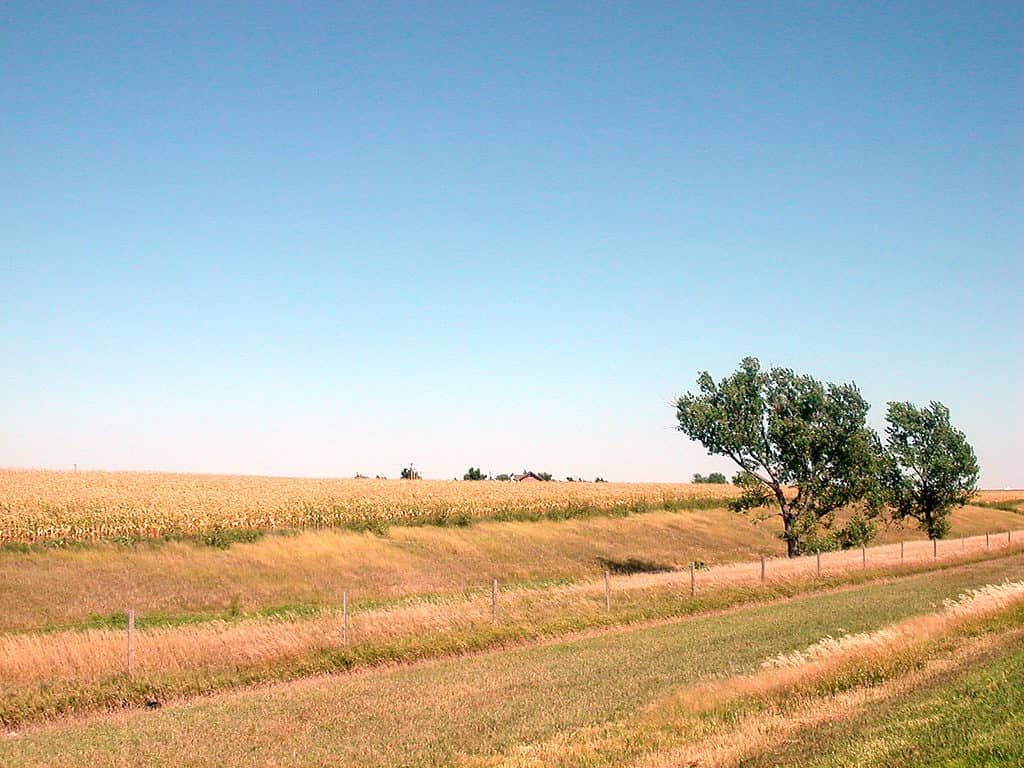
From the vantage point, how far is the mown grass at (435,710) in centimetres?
1397

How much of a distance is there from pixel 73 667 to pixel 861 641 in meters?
16.5

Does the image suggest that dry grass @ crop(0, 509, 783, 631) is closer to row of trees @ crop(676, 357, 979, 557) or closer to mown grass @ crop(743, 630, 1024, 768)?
row of trees @ crop(676, 357, 979, 557)

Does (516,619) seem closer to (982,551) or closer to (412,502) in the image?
(412,502)

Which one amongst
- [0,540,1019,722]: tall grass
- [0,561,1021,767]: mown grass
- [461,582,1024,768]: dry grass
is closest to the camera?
[461,582,1024,768]: dry grass

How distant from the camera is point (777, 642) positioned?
23422 mm

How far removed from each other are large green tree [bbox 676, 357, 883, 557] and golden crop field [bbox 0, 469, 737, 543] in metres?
16.8

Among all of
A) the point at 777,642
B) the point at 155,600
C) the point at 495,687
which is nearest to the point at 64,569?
the point at 155,600

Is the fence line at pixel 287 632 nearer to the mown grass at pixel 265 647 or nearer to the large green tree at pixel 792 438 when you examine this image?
the mown grass at pixel 265 647

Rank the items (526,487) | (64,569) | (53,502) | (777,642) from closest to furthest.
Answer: (777,642) < (64,569) < (53,502) < (526,487)

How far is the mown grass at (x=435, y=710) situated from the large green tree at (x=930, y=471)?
165 feet

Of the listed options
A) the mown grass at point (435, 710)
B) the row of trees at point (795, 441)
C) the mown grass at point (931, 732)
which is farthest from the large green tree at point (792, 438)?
the mown grass at point (931, 732)

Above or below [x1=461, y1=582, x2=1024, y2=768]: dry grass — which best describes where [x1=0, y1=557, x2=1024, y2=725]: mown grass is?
below

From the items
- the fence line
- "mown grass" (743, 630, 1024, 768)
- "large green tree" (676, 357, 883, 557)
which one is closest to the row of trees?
"large green tree" (676, 357, 883, 557)

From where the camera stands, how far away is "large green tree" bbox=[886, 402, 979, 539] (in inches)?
2844
